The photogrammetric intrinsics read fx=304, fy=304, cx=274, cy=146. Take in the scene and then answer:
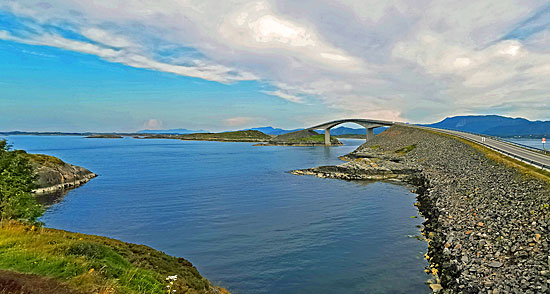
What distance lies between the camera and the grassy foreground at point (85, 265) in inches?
332

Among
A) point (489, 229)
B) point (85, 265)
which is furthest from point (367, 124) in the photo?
point (85, 265)

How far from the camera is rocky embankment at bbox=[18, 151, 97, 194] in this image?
40562 mm

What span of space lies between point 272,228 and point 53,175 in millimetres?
35995

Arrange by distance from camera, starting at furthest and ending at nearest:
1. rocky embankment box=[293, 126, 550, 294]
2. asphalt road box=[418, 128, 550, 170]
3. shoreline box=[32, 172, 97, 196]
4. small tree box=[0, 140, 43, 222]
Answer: shoreline box=[32, 172, 97, 196] < asphalt road box=[418, 128, 550, 170] < small tree box=[0, 140, 43, 222] < rocky embankment box=[293, 126, 550, 294]

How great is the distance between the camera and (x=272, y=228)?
2448cm

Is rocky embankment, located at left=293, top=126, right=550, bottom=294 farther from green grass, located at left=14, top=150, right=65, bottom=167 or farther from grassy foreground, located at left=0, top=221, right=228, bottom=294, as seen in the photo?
green grass, located at left=14, top=150, right=65, bottom=167

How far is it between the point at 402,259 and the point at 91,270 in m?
16.0

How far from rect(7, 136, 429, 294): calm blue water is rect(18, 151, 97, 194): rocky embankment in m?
3.56

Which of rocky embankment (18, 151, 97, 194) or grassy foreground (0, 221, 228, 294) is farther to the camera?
rocky embankment (18, 151, 97, 194)

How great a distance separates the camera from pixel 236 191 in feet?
135

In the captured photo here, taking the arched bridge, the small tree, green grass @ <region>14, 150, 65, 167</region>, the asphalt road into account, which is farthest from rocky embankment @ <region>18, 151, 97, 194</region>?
the arched bridge

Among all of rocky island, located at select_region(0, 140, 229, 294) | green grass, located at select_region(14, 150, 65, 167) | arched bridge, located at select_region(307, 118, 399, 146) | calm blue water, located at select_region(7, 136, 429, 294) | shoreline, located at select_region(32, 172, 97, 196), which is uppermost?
arched bridge, located at select_region(307, 118, 399, 146)

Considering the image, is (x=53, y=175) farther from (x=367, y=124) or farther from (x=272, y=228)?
(x=367, y=124)

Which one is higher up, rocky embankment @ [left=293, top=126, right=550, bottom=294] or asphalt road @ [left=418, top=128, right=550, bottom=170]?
asphalt road @ [left=418, top=128, right=550, bottom=170]
